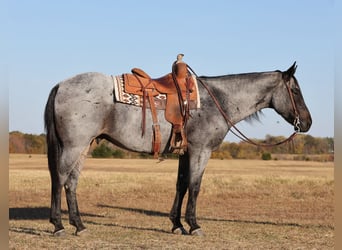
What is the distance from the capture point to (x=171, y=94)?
8.70 m

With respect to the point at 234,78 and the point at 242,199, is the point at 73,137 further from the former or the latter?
the point at 242,199

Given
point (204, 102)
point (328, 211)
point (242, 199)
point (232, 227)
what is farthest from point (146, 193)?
point (204, 102)

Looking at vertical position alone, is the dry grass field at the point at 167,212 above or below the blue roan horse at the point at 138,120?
below

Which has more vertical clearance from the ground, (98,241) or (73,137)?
(73,137)

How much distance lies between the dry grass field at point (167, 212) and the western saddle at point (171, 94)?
169cm

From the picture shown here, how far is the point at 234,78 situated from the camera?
9492mm

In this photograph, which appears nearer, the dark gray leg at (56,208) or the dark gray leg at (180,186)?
the dark gray leg at (56,208)

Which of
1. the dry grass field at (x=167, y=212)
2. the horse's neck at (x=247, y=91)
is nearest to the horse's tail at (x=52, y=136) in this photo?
the dry grass field at (x=167, y=212)

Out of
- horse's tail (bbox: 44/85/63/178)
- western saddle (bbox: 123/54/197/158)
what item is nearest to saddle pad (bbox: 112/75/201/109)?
western saddle (bbox: 123/54/197/158)

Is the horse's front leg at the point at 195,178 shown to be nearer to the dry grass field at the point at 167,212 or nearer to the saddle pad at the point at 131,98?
the dry grass field at the point at 167,212

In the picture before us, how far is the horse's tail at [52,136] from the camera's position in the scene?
8.08 m

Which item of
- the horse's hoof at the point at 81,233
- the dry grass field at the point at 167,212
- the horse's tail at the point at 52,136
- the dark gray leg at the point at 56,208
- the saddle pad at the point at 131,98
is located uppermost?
the saddle pad at the point at 131,98

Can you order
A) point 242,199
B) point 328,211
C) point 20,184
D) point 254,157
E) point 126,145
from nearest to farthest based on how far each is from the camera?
point 126,145 → point 328,211 → point 242,199 → point 20,184 → point 254,157

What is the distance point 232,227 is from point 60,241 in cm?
387
